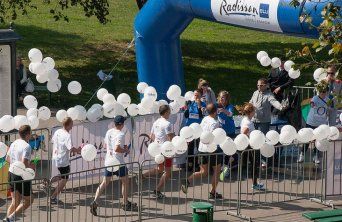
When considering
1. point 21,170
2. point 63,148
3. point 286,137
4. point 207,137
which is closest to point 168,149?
point 207,137

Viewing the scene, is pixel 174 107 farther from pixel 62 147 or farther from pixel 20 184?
pixel 20 184

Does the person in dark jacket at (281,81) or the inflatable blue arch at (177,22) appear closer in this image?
the inflatable blue arch at (177,22)

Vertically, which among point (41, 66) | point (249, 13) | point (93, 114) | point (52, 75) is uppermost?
point (249, 13)

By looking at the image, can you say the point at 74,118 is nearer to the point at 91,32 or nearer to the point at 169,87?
the point at 169,87

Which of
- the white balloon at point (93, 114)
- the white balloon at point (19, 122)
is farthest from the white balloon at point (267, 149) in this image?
the white balloon at point (19, 122)

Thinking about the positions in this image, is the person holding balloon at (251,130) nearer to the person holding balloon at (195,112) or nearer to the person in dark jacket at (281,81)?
the person holding balloon at (195,112)

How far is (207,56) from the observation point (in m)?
28.6

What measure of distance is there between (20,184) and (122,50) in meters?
15.8

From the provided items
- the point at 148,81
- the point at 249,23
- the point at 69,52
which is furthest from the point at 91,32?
the point at 249,23

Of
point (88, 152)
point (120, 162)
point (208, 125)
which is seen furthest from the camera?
point (208, 125)

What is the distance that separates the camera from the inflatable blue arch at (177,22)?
15.4m

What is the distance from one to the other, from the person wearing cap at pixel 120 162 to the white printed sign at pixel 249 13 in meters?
3.11

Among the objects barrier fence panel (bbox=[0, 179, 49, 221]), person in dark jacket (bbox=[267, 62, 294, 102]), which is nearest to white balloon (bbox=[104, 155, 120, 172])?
barrier fence panel (bbox=[0, 179, 49, 221])

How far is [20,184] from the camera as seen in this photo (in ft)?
44.2
